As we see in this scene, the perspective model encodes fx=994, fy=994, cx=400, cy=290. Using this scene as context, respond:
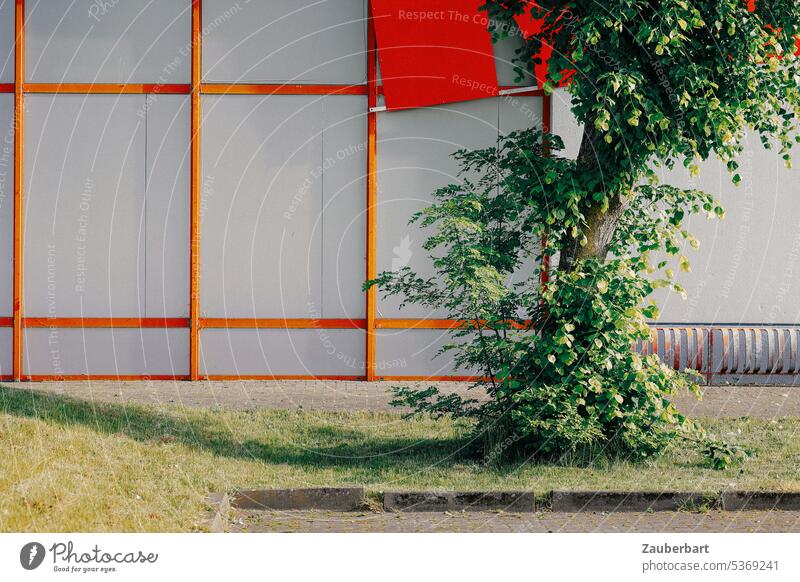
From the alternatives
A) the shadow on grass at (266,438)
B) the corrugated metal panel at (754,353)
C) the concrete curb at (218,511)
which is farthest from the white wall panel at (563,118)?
the concrete curb at (218,511)

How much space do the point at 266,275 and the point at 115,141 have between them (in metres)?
2.58

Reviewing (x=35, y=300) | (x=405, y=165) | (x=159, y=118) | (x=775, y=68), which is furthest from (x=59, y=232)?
(x=775, y=68)

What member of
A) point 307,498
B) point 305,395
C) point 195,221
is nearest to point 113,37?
point 195,221

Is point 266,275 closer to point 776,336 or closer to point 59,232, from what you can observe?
point 59,232

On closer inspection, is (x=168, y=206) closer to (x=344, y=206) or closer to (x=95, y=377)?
(x=344, y=206)

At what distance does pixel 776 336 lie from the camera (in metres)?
12.6

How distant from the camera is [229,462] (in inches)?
320

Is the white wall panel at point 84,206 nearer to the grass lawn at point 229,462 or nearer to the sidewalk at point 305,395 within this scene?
the sidewalk at point 305,395

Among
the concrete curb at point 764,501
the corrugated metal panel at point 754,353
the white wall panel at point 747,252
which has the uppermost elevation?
the white wall panel at point 747,252

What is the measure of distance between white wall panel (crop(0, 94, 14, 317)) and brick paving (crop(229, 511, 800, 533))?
7220mm

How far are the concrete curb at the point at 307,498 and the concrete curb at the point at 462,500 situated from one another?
0.24m

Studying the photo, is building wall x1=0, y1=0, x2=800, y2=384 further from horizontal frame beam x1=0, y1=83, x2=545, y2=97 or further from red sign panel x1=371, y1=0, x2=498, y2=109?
red sign panel x1=371, y1=0, x2=498, y2=109

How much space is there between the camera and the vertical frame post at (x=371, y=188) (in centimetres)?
1270

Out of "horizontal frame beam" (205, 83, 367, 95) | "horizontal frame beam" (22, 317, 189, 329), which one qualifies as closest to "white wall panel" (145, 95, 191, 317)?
"horizontal frame beam" (22, 317, 189, 329)
